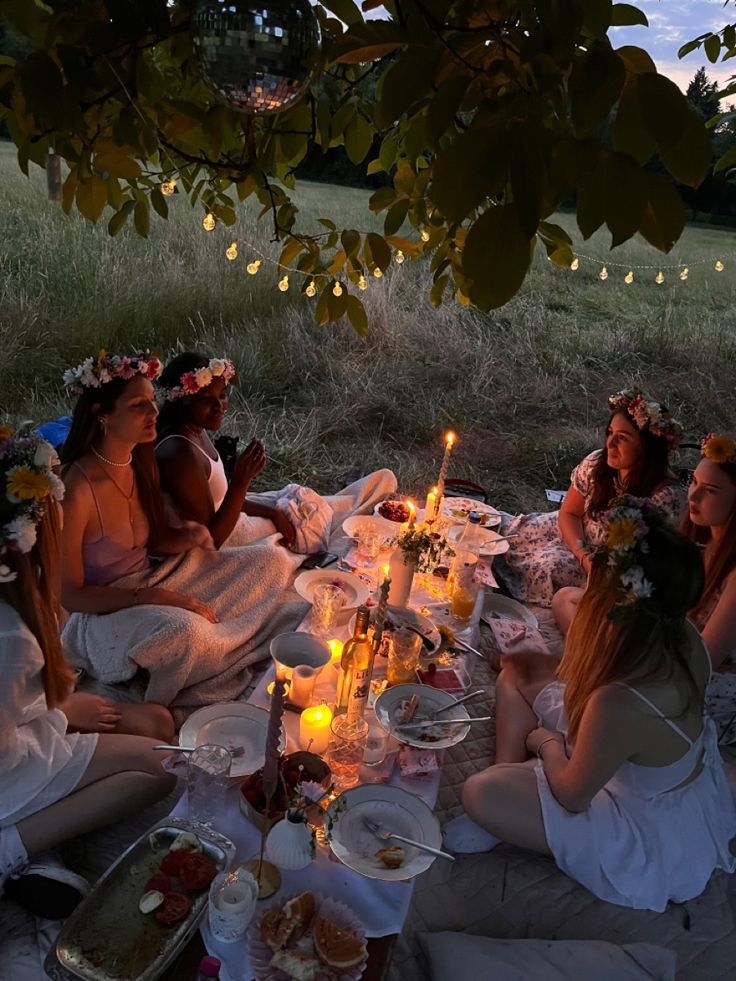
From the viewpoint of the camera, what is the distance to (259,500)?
427 centimetres

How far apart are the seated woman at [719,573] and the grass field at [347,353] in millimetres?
2571

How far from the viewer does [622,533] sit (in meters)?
2.17

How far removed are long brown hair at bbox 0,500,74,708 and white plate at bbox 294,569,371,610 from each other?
3.18 ft

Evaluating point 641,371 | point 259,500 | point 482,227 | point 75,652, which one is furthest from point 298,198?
point 482,227

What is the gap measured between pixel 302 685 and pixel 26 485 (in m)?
1.04

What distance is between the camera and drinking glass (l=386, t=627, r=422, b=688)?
238cm

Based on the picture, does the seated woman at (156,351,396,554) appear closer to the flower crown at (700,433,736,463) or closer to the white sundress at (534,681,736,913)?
the white sundress at (534,681,736,913)

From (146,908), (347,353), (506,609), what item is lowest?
(347,353)

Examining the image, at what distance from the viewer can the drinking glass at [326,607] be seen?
2.64 metres

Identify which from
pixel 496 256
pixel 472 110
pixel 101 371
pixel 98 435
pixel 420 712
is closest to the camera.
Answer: pixel 496 256

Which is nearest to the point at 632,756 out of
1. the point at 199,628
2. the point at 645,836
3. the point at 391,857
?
the point at 645,836

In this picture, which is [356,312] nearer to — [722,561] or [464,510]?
[722,561]

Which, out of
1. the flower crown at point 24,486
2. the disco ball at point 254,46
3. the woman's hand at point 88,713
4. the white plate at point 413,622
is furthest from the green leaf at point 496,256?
the woman's hand at point 88,713

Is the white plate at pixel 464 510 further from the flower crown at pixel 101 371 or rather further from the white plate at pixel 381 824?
the white plate at pixel 381 824
